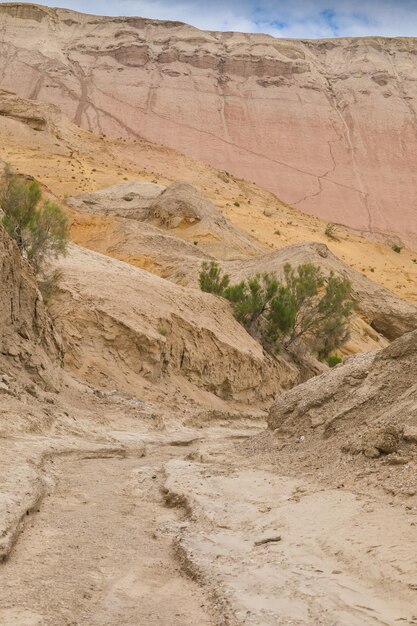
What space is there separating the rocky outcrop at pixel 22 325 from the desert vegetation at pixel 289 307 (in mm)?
8984

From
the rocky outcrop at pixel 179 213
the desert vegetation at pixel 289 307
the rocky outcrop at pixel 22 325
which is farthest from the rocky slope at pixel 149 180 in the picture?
the rocky outcrop at pixel 22 325

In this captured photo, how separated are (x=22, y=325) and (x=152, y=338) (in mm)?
4449

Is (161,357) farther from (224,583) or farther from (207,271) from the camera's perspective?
(224,583)

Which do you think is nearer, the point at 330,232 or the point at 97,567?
the point at 97,567

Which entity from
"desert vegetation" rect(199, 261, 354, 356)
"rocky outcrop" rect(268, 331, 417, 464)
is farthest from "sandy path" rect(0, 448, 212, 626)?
"desert vegetation" rect(199, 261, 354, 356)

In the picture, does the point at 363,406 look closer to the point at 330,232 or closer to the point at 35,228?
the point at 35,228

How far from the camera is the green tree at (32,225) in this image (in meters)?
17.2

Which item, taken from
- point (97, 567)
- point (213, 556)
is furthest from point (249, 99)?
point (97, 567)

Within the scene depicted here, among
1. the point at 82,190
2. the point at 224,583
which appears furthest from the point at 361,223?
the point at 224,583

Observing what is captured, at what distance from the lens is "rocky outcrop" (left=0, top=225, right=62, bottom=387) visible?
1280cm

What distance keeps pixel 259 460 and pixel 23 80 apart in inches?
2784

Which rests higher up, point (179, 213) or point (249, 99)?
point (249, 99)

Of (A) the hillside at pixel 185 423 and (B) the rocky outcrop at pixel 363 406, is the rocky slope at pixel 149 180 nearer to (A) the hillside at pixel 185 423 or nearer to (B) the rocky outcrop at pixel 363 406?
(A) the hillside at pixel 185 423

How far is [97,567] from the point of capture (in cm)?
551
